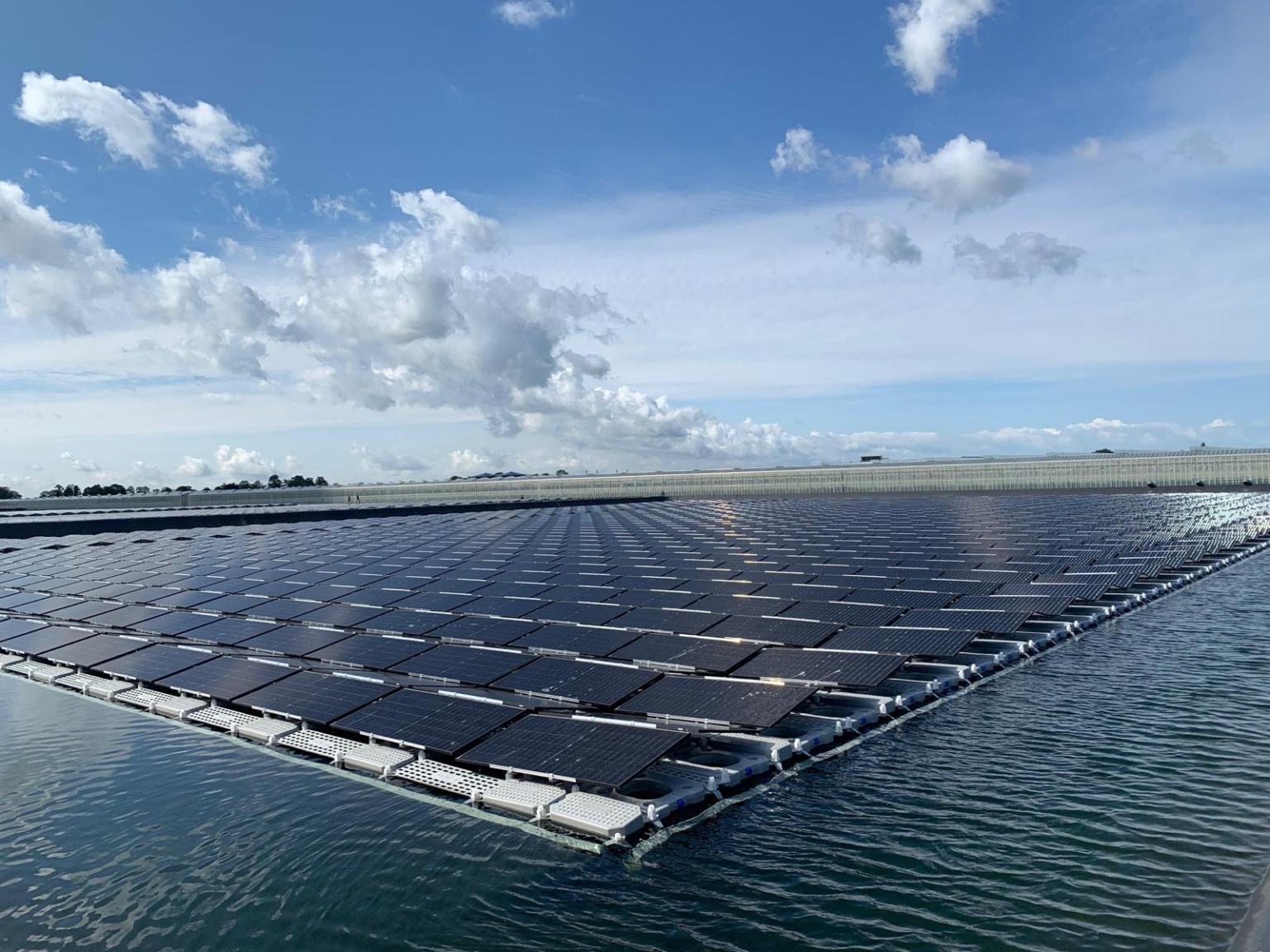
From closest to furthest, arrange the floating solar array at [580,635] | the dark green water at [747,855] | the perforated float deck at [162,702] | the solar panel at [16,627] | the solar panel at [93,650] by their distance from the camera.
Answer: the dark green water at [747,855] → the floating solar array at [580,635] → the perforated float deck at [162,702] → the solar panel at [93,650] → the solar panel at [16,627]

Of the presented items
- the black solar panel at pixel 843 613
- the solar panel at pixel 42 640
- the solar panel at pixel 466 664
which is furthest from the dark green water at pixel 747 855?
the solar panel at pixel 42 640

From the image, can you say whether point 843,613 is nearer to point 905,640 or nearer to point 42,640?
point 905,640

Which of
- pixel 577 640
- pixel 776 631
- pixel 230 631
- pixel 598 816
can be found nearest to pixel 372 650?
pixel 577 640

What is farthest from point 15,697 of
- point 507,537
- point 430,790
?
point 507,537

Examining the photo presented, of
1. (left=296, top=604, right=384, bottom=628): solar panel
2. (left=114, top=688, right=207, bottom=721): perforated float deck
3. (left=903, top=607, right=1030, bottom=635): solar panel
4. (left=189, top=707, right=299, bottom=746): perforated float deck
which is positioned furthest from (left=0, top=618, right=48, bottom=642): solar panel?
(left=903, top=607, right=1030, bottom=635): solar panel

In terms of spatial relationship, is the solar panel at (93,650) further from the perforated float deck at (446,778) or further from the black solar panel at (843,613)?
the black solar panel at (843,613)

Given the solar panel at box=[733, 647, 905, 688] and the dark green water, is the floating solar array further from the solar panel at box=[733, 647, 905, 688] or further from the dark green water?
the dark green water
